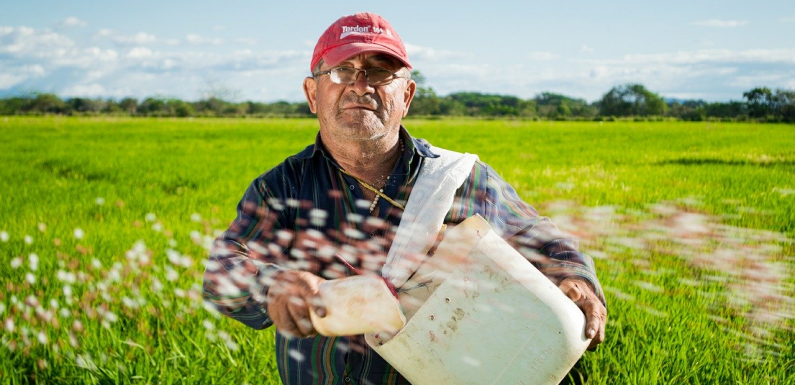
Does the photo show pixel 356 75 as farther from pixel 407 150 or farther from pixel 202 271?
pixel 202 271

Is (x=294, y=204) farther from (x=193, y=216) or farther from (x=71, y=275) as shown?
(x=193, y=216)

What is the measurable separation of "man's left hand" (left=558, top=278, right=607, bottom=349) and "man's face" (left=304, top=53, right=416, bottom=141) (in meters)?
0.62

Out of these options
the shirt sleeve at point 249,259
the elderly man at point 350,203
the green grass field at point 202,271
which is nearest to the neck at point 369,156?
the elderly man at point 350,203

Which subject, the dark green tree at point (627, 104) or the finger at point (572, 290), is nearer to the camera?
the finger at point (572, 290)

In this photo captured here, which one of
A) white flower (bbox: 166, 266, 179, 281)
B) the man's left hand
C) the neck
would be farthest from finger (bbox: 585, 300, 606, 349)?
white flower (bbox: 166, 266, 179, 281)

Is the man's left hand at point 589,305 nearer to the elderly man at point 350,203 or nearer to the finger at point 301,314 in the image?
the elderly man at point 350,203

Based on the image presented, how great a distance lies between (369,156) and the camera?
69.6 inches

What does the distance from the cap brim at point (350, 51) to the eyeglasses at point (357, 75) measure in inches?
1.0

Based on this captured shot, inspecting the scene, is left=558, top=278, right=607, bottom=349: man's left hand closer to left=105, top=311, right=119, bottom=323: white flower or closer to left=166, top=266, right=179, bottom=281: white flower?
left=105, top=311, right=119, bottom=323: white flower

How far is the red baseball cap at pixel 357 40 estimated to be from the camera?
1.68 metres

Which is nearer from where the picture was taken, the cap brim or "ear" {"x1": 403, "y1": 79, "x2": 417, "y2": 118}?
the cap brim

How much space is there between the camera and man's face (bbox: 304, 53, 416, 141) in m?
1.69

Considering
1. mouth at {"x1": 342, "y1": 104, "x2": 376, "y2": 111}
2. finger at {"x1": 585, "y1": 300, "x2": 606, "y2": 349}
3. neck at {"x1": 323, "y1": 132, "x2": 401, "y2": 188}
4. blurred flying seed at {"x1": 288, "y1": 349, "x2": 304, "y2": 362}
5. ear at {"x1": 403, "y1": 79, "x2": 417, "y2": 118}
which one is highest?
ear at {"x1": 403, "y1": 79, "x2": 417, "y2": 118}

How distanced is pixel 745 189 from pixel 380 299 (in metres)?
6.67
